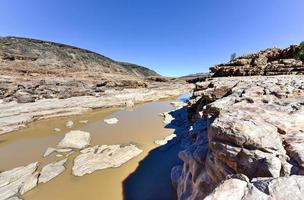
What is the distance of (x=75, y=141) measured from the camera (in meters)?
10.9

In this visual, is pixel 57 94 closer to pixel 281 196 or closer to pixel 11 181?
pixel 11 181

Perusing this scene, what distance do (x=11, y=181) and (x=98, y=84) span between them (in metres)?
26.6

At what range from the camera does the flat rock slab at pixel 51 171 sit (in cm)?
732

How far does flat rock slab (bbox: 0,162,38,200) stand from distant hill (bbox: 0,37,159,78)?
2770cm

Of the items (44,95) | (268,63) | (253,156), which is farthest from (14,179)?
(268,63)

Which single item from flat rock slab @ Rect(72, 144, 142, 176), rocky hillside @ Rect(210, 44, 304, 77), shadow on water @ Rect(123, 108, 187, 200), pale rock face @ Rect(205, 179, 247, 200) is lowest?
shadow on water @ Rect(123, 108, 187, 200)

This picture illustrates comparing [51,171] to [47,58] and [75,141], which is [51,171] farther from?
[47,58]

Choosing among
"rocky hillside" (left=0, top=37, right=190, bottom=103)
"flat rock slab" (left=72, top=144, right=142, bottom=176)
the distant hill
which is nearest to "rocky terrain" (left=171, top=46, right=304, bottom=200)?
"flat rock slab" (left=72, top=144, right=142, bottom=176)

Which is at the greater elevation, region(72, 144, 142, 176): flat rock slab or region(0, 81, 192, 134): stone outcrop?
region(0, 81, 192, 134): stone outcrop

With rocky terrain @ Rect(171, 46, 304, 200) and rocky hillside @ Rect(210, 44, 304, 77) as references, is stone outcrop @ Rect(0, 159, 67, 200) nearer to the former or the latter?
rocky terrain @ Rect(171, 46, 304, 200)

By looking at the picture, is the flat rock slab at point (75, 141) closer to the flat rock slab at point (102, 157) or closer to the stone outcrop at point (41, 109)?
the flat rock slab at point (102, 157)

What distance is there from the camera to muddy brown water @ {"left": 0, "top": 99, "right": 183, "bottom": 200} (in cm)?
648

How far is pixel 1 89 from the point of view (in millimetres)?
21906

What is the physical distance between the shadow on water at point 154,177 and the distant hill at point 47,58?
30961 millimetres
